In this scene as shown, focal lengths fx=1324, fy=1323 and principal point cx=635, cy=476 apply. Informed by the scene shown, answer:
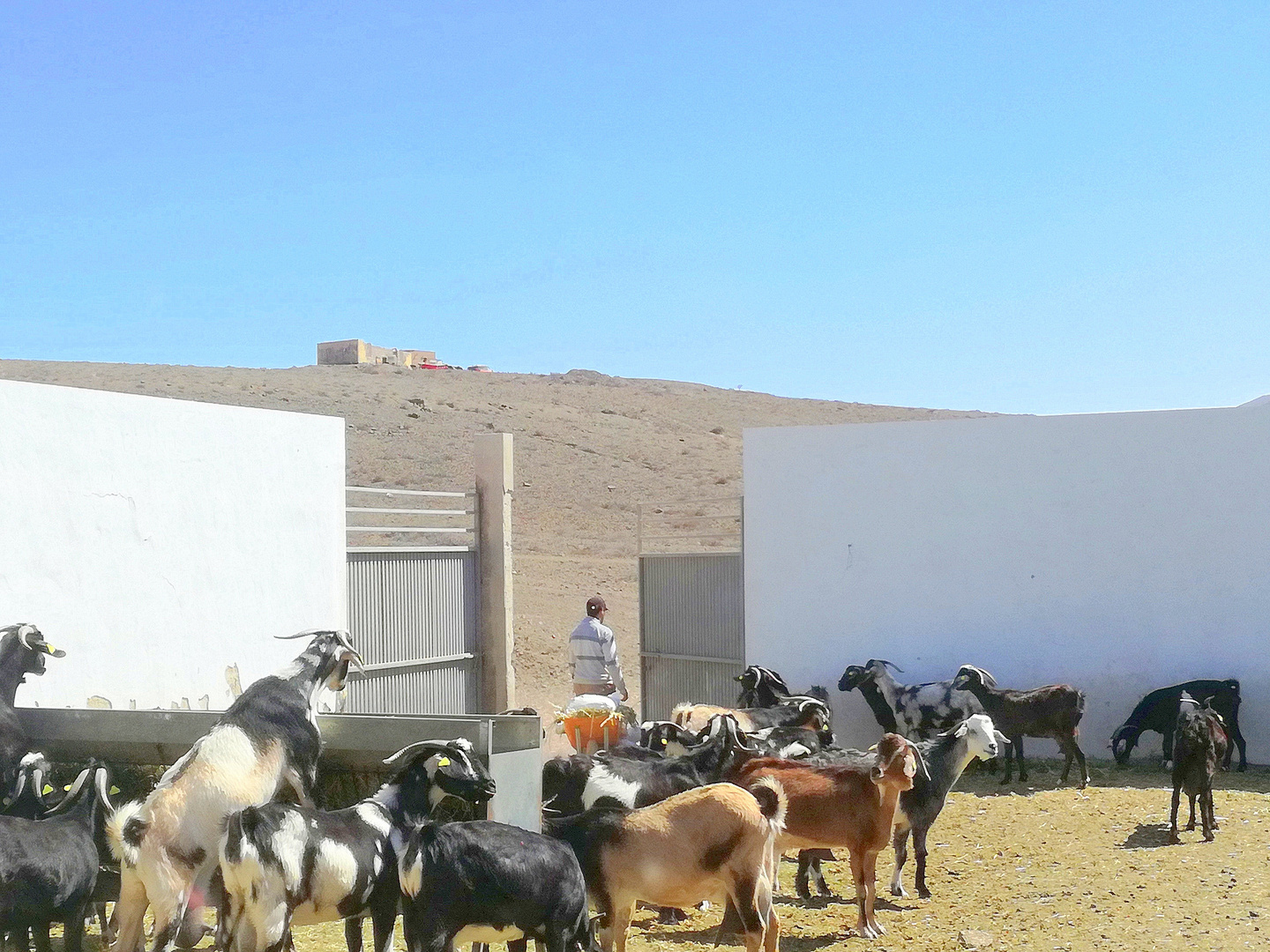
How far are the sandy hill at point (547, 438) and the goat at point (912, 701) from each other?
37.0ft

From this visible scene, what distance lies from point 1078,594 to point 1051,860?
16.5 ft

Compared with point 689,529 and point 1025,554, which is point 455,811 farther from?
point 689,529

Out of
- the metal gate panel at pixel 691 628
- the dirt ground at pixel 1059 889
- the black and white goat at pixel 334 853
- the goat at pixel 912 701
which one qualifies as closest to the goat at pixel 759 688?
the goat at pixel 912 701

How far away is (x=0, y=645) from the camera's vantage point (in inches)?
323

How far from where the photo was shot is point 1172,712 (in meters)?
13.0

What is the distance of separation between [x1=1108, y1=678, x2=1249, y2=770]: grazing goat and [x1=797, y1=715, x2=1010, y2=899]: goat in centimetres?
458

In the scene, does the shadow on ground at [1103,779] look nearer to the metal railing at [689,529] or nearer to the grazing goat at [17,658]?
the grazing goat at [17,658]

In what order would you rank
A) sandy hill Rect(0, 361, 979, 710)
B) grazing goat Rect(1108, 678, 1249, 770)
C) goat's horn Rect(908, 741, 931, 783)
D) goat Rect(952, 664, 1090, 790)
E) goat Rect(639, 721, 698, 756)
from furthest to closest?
1. sandy hill Rect(0, 361, 979, 710)
2. grazing goat Rect(1108, 678, 1249, 770)
3. goat Rect(952, 664, 1090, 790)
4. goat Rect(639, 721, 698, 756)
5. goat's horn Rect(908, 741, 931, 783)

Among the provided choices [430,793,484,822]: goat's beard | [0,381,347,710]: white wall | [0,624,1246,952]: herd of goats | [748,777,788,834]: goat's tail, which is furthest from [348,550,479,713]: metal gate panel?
[748,777,788,834]: goat's tail

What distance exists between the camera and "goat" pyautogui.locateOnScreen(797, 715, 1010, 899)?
8.70m

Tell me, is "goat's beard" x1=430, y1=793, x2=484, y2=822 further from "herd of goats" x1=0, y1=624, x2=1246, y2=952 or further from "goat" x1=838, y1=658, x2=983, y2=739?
"goat" x1=838, y1=658, x2=983, y2=739

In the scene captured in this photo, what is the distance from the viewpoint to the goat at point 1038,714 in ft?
41.1

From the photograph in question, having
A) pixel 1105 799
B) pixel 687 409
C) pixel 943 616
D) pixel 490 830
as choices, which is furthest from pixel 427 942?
pixel 687 409

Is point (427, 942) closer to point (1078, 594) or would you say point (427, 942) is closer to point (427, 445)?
point (1078, 594)
